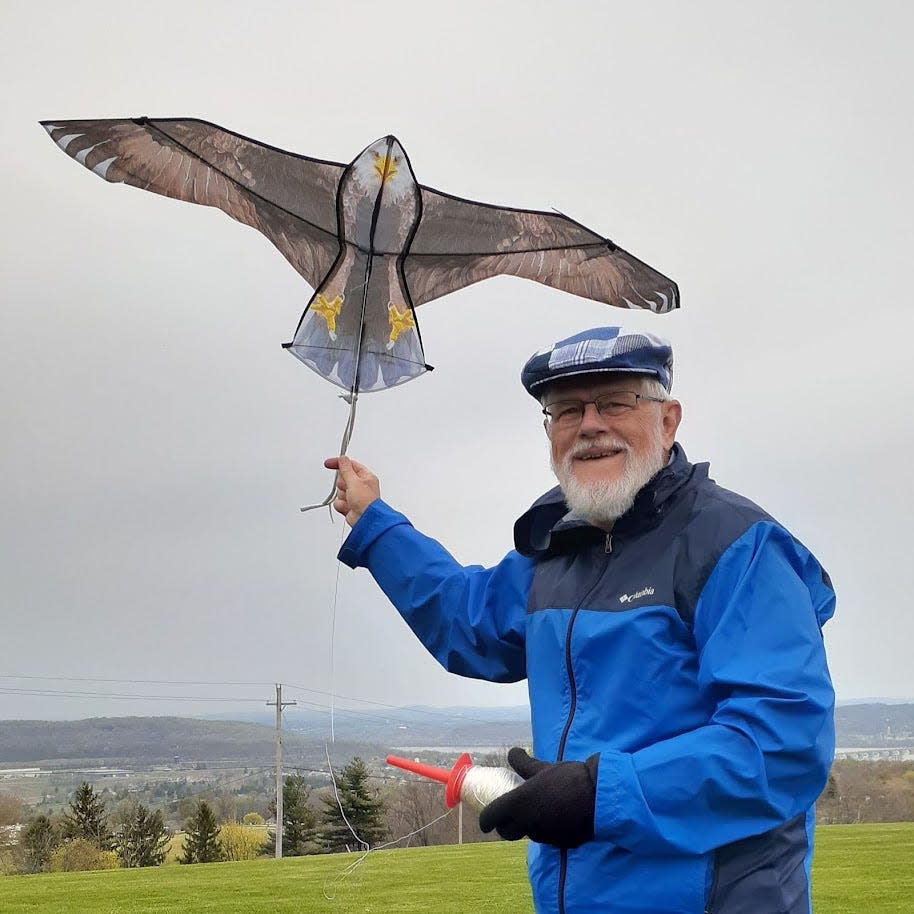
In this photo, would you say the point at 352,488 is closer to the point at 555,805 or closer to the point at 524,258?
the point at 524,258

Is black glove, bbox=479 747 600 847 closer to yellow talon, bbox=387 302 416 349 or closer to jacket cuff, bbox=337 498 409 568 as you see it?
jacket cuff, bbox=337 498 409 568

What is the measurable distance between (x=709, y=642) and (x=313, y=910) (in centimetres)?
970

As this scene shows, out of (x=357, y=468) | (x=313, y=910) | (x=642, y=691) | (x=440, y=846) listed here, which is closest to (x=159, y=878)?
(x=313, y=910)

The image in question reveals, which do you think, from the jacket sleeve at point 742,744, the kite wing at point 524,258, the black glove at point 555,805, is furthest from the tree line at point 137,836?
the jacket sleeve at point 742,744

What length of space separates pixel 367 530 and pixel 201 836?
120 feet

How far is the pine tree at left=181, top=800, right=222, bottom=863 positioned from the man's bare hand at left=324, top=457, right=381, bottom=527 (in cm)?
3577

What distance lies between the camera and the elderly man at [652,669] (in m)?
1.87

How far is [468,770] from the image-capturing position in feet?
7.27

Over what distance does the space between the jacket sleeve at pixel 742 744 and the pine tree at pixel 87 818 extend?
39184 millimetres

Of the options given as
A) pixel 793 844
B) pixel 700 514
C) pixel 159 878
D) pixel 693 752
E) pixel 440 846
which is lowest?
pixel 440 846

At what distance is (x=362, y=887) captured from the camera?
12.6 metres

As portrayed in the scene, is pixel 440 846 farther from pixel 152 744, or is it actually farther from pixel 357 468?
pixel 357 468

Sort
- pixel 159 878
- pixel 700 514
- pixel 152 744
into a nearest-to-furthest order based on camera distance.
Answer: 1. pixel 700 514
2. pixel 159 878
3. pixel 152 744

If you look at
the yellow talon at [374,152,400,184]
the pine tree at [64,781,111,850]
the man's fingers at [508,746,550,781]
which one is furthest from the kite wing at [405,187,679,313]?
the pine tree at [64,781,111,850]
